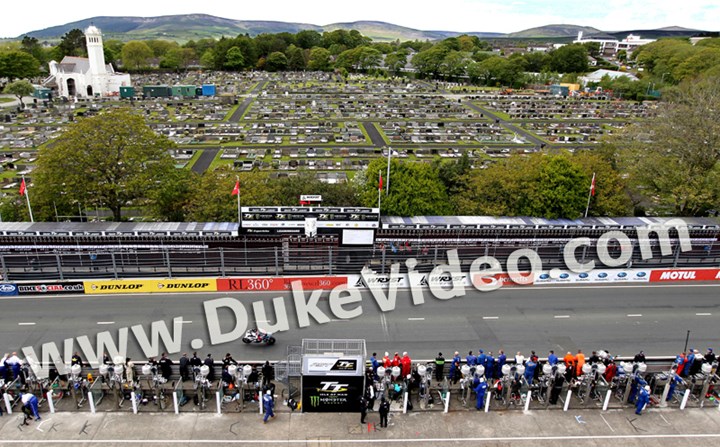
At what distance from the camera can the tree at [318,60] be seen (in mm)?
188062

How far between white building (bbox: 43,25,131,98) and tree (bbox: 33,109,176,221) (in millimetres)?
103798

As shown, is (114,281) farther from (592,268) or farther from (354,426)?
(592,268)

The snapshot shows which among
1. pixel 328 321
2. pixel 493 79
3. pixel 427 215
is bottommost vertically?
pixel 328 321

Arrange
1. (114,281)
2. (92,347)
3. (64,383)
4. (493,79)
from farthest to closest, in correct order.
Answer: (493,79), (114,281), (92,347), (64,383)

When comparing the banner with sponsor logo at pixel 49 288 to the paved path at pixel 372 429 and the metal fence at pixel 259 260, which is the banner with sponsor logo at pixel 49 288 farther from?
the paved path at pixel 372 429

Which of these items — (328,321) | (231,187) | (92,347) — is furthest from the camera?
(231,187)

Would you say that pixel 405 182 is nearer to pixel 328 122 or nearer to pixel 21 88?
pixel 328 122

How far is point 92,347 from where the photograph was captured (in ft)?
72.2

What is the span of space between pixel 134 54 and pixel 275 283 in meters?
173

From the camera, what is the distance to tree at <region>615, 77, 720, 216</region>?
38031 mm

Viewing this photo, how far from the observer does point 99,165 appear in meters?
35.2

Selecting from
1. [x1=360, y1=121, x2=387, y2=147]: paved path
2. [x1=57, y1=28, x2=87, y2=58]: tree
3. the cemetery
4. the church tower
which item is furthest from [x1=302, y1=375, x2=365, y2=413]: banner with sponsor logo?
[x1=57, y1=28, x2=87, y2=58]: tree

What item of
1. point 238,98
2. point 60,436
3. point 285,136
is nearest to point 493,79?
point 238,98

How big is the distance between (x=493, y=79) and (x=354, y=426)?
163 metres
